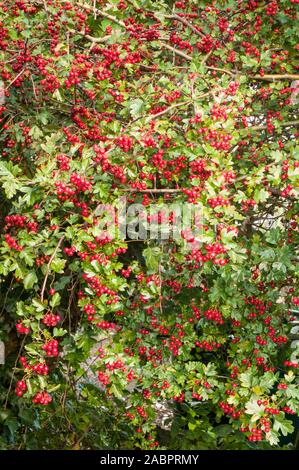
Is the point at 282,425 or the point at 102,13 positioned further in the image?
the point at 102,13

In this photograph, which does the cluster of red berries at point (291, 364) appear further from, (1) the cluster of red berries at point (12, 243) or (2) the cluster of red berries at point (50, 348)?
(1) the cluster of red berries at point (12, 243)

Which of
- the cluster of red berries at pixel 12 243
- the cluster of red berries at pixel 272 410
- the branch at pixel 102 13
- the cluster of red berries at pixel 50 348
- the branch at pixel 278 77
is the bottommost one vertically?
the cluster of red berries at pixel 272 410

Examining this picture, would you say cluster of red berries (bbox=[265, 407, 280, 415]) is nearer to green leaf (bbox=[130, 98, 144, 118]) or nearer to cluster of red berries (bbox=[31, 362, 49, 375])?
cluster of red berries (bbox=[31, 362, 49, 375])

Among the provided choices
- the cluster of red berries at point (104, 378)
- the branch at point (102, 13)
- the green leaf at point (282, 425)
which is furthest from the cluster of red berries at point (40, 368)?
the branch at point (102, 13)

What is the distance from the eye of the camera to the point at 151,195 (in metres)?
3.41

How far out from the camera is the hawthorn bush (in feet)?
8.73

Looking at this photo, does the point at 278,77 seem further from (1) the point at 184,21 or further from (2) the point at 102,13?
(2) the point at 102,13

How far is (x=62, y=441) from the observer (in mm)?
4363

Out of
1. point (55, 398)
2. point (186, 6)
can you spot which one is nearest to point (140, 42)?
point (186, 6)

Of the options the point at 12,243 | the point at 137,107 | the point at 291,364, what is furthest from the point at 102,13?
the point at 291,364

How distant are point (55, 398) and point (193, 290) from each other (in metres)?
1.49

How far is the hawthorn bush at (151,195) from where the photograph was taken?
2.66 metres

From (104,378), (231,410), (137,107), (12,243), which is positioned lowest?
(231,410)
